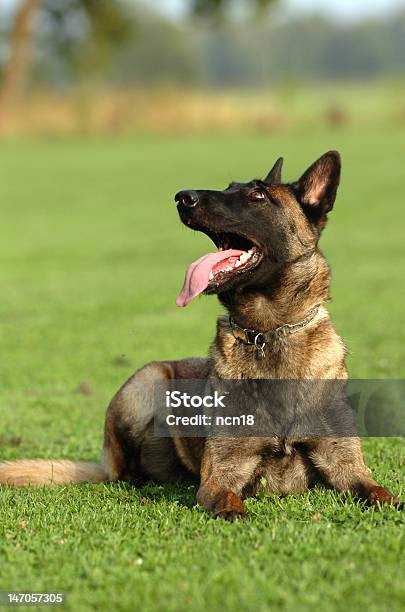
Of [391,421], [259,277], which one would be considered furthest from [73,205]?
[259,277]

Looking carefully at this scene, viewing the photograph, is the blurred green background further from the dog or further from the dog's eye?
the dog's eye

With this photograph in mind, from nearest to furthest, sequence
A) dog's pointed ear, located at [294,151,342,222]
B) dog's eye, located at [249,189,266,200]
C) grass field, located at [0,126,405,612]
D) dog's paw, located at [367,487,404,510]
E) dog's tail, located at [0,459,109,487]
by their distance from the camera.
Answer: grass field, located at [0,126,405,612] → dog's paw, located at [367,487,404,510] → dog's eye, located at [249,189,266,200] → dog's pointed ear, located at [294,151,342,222] → dog's tail, located at [0,459,109,487]

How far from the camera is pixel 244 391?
5.24 meters

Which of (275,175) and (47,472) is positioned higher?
(275,175)

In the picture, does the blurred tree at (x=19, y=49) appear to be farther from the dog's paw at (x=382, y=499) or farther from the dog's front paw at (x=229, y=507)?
the dog's paw at (x=382, y=499)

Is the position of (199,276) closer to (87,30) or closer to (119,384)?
(119,384)

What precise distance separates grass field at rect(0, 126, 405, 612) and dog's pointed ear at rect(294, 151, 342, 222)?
61.1 inches

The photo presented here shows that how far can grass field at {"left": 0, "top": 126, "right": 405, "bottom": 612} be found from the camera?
396 cm

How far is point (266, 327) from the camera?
17.8 feet

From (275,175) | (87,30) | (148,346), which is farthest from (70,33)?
(275,175)

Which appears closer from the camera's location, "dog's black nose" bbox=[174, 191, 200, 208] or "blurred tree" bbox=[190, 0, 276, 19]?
"dog's black nose" bbox=[174, 191, 200, 208]

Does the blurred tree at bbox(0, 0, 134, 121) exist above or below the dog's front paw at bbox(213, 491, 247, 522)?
above

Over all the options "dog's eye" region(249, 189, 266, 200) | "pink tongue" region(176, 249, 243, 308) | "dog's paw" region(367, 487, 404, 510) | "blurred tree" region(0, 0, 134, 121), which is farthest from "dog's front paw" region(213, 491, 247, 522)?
"blurred tree" region(0, 0, 134, 121)

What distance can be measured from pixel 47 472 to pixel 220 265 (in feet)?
5.59
